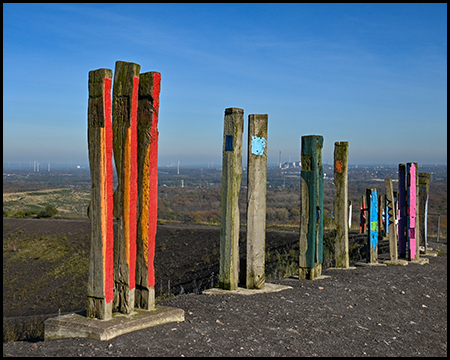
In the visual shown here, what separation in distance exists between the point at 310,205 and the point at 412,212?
4295mm

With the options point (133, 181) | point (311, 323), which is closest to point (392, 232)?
point (311, 323)

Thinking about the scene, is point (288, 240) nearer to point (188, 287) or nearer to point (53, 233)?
point (188, 287)

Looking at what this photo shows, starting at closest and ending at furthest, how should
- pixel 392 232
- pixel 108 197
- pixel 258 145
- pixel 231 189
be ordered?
pixel 108 197 → pixel 231 189 → pixel 258 145 → pixel 392 232

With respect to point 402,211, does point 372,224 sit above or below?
below

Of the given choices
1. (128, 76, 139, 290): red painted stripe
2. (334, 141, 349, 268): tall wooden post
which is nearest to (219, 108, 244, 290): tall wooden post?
(128, 76, 139, 290): red painted stripe

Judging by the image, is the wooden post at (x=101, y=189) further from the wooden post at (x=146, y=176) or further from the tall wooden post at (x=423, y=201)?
the tall wooden post at (x=423, y=201)

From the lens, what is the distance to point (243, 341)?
16.0 ft

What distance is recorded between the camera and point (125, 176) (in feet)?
16.9

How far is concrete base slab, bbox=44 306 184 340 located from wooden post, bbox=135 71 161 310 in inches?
10.2

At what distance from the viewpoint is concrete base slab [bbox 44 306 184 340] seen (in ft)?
15.6

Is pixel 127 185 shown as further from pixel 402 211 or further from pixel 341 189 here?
pixel 402 211

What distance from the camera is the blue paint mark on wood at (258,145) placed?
721 centimetres

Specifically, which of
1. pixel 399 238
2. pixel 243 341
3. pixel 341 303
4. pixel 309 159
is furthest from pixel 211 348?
pixel 399 238

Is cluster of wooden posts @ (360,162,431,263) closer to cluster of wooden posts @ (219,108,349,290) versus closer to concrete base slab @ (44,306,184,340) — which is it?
cluster of wooden posts @ (219,108,349,290)
